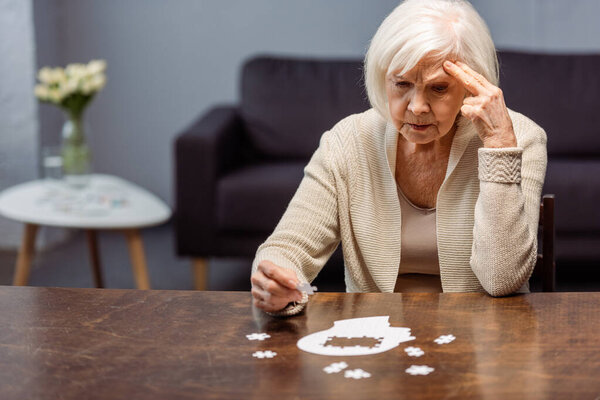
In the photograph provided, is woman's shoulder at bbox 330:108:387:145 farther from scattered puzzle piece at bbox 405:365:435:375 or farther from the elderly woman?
scattered puzzle piece at bbox 405:365:435:375

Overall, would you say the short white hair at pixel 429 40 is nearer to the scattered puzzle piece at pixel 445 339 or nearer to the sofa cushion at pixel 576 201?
the scattered puzzle piece at pixel 445 339

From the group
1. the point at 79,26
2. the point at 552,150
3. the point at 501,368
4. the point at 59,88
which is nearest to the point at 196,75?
the point at 79,26

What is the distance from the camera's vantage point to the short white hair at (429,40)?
1516 mm

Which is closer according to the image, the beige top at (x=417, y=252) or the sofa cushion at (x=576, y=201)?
the beige top at (x=417, y=252)

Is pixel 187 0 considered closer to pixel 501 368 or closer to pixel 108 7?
pixel 108 7

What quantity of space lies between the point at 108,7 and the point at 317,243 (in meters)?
3.31

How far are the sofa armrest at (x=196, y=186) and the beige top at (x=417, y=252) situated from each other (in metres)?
1.78

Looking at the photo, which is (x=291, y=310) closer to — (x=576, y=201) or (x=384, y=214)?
(x=384, y=214)

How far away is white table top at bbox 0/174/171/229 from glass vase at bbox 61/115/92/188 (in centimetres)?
4

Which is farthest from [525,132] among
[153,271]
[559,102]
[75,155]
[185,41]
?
[185,41]

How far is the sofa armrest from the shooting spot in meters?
3.40

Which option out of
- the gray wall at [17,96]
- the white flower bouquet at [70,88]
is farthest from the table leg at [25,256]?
the gray wall at [17,96]

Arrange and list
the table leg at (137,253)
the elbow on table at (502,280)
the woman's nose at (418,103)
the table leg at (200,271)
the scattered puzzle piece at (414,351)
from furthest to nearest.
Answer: the table leg at (200,271) → the table leg at (137,253) → the woman's nose at (418,103) → the elbow on table at (502,280) → the scattered puzzle piece at (414,351)

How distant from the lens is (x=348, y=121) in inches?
69.9
